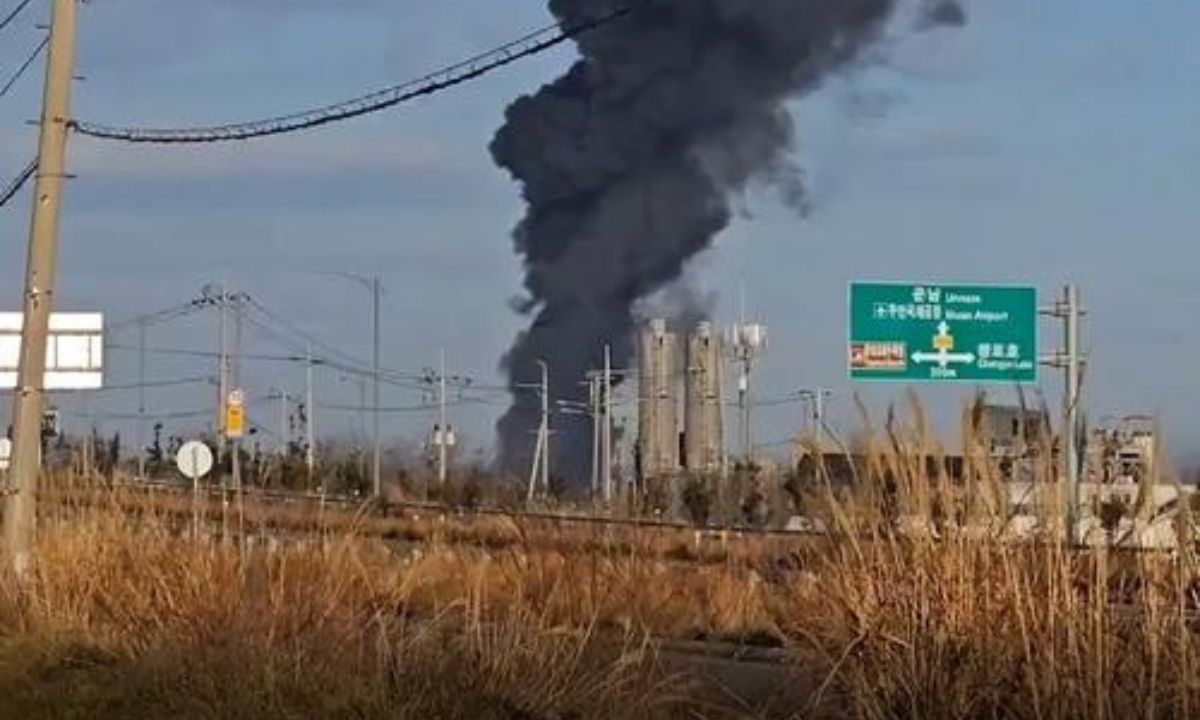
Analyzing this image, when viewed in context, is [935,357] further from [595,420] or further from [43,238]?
[595,420]

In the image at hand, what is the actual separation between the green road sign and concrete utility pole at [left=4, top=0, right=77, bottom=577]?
24707 mm

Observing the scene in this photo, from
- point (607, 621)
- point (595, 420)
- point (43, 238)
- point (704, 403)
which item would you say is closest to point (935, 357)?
point (43, 238)

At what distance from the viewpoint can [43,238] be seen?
65.7ft

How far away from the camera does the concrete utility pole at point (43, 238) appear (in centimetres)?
1967

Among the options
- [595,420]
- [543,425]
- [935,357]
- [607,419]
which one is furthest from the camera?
[595,420]

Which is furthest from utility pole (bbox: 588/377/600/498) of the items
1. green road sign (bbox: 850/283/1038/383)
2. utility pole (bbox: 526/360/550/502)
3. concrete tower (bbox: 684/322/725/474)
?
green road sign (bbox: 850/283/1038/383)

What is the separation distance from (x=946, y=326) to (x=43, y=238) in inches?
1025

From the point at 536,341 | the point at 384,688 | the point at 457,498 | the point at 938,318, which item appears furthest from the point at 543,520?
the point at 536,341

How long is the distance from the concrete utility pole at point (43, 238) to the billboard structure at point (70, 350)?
15608 millimetres

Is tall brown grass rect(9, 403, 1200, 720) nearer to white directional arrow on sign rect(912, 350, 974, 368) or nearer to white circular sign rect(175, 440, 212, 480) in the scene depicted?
white circular sign rect(175, 440, 212, 480)

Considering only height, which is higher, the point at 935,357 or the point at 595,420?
the point at 595,420

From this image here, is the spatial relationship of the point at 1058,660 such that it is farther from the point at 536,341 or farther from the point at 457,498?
the point at 536,341

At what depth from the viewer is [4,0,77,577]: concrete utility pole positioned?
19.7m

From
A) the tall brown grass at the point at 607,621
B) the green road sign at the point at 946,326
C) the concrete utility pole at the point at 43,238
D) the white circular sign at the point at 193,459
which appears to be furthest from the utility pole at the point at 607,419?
the tall brown grass at the point at 607,621
